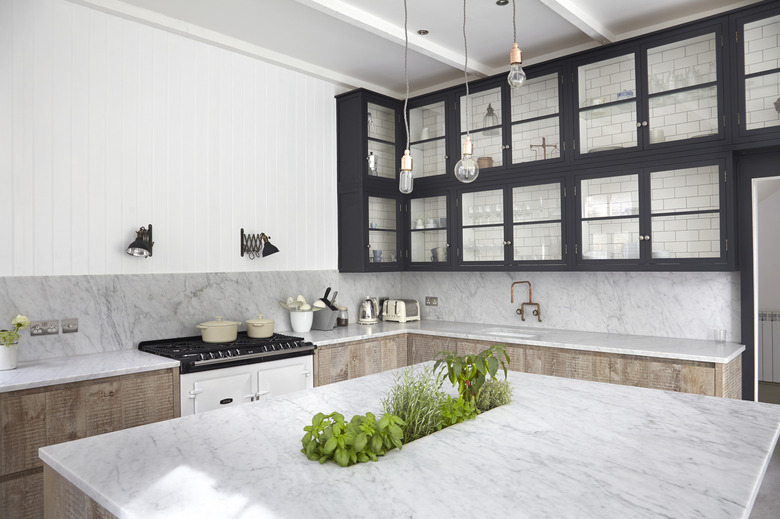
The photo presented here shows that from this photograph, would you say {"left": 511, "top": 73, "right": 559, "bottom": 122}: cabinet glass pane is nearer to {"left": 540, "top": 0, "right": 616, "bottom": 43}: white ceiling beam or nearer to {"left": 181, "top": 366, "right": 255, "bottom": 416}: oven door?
{"left": 540, "top": 0, "right": 616, "bottom": 43}: white ceiling beam

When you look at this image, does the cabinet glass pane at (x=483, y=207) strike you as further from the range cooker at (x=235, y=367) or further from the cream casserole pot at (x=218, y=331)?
the cream casserole pot at (x=218, y=331)

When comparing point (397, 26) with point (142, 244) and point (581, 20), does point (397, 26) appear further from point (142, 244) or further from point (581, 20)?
point (142, 244)

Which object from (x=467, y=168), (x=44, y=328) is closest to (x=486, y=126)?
(x=467, y=168)

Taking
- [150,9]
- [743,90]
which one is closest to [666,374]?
[743,90]

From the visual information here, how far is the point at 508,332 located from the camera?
15.3 ft

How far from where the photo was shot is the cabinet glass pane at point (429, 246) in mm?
5000

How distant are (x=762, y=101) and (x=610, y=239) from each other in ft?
4.10

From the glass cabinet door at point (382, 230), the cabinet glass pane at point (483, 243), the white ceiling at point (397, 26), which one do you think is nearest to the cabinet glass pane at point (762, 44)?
the white ceiling at point (397, 26)

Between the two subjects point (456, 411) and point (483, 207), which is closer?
point (456, 411)

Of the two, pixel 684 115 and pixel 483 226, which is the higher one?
pixel 684 115

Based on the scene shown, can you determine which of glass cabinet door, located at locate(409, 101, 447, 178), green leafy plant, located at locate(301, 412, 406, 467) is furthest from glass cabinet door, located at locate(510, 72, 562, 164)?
green leafy plant, located at locate(301, 412, 406, 467)

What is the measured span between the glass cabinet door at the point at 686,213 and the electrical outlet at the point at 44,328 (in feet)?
12.9

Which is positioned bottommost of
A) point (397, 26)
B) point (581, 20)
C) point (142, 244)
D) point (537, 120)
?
point (142, 244)

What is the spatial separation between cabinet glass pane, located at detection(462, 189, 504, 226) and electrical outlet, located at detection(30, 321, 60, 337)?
127 inches
